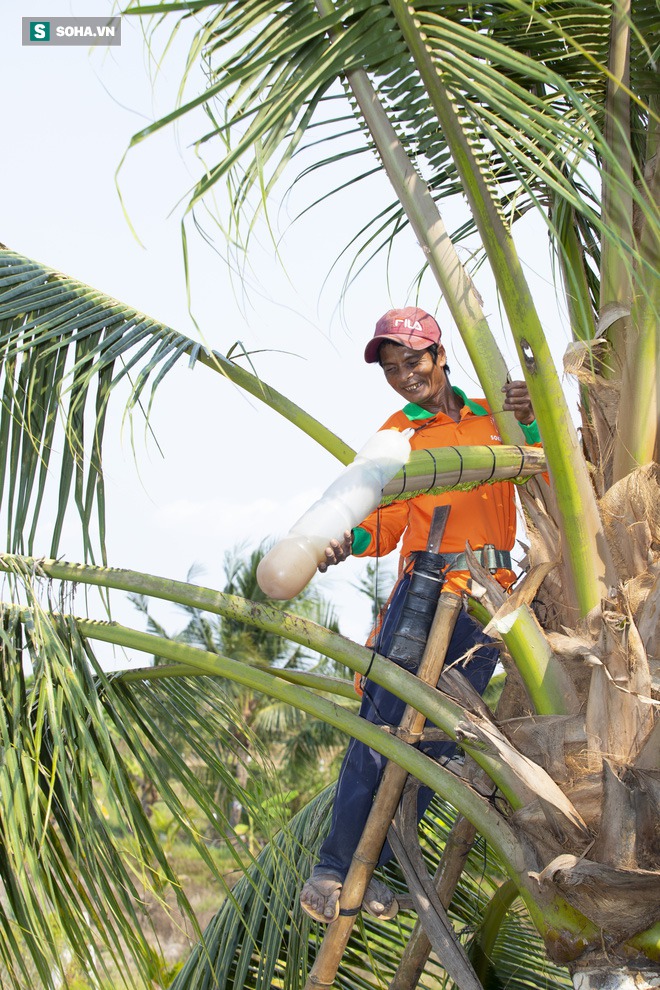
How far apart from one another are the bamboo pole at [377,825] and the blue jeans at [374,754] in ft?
0.26

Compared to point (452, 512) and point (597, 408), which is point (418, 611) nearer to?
point (452, 512)

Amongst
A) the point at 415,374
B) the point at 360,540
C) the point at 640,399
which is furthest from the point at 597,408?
A: the point at 360,540

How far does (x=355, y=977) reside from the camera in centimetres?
340

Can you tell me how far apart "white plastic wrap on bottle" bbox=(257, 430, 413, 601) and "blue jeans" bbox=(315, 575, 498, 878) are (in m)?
0.74

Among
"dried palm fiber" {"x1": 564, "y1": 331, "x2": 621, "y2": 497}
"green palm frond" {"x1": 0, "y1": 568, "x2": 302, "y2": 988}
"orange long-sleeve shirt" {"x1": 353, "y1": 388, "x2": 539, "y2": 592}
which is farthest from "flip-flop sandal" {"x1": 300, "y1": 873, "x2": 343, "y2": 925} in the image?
"dried palm fiber" {"x1": 564, "y1": 331, "x2": 621, "y2": 497}

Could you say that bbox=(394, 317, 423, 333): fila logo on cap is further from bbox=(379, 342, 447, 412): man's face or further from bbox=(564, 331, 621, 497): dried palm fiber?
bbox=(564, 331, 621, 497): dried palm fiber

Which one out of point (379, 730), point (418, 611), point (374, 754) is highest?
point (418, 611)

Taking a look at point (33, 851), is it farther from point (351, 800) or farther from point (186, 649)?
point (351, 800)

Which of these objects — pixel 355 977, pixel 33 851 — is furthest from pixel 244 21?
pixel 355 977

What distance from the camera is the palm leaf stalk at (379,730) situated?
220 centimetres

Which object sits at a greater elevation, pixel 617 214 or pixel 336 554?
pixel 617 214

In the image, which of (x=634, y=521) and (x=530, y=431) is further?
(x=530, y=431)

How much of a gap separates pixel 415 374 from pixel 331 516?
3.85 feet

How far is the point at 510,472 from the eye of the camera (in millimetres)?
2303
